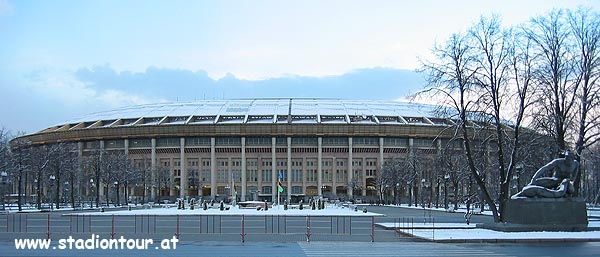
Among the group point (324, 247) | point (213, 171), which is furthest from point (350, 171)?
point (324, 247)

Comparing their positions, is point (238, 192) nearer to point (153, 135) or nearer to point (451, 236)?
point (153, 135)

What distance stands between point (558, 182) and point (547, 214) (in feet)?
6.24

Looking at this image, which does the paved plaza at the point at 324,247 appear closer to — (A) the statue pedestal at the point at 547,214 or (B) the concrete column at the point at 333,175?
(A) the statue pedestal at the point at 547,214

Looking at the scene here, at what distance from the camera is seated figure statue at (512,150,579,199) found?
117 feet

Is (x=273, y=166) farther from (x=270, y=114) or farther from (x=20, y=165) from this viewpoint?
(x=20, y=165)

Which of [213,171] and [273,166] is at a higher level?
[273,166]

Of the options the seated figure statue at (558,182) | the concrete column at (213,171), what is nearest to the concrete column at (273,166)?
the concrete column at (213,171)

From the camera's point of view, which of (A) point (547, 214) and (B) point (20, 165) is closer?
(A) point (547, 214)

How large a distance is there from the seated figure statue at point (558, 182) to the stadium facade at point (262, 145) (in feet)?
348

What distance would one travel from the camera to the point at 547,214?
35.5m

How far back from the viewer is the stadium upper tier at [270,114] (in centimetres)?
14712

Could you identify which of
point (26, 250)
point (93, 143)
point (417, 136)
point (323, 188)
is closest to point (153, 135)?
point (93, 143)

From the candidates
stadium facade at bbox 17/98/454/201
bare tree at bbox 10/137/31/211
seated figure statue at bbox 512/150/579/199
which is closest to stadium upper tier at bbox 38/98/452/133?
stadium facade at bbox 17/98/454/201

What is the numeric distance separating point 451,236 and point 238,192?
Result: 120443mm
